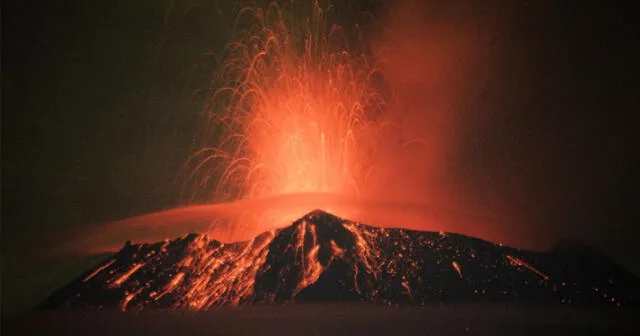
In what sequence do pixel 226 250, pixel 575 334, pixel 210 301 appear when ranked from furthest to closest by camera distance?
pixel 226 250 < pixel 210 301 < pixel 575 334

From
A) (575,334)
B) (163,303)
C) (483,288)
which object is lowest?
(163,303)

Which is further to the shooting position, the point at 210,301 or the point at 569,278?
the point at 569,278

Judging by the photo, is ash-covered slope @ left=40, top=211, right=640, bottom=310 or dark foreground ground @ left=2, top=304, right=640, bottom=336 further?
ash-covered slope @ left=40, top=211, right=640, bottom=310

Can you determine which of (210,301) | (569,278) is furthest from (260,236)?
(569,278)

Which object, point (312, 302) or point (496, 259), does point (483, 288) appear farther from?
point (312, 302)

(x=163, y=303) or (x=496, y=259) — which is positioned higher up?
(x=496, y=259)
